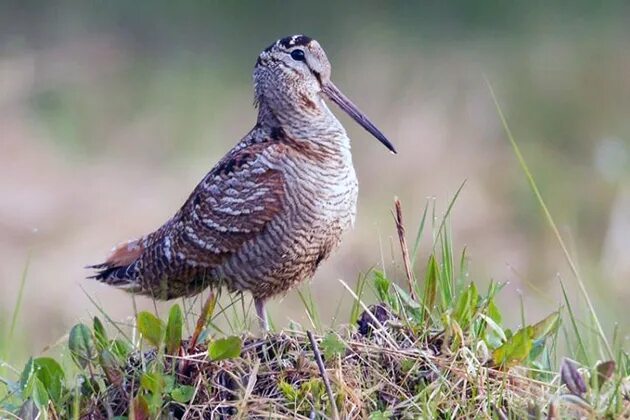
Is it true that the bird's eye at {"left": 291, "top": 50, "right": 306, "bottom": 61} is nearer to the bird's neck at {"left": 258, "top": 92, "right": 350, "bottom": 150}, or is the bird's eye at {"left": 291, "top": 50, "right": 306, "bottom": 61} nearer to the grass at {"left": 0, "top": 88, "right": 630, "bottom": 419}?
the bird's neck at {"left": 258, "top": 92, "right": 350, "bottom": 150}

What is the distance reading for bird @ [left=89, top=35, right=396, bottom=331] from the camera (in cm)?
516

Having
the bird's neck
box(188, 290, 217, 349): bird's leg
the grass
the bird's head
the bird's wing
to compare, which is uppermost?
the bird's head

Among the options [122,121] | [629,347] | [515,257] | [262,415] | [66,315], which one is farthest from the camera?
[122,121]

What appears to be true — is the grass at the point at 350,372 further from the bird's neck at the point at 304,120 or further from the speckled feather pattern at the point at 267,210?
the bird's neck at the point at 304,120

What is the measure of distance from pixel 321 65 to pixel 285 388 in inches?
72.6

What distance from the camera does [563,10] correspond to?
12.4 m

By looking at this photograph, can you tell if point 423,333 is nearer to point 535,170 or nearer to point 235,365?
point 235,365

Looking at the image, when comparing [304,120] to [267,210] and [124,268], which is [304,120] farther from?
[124,268]

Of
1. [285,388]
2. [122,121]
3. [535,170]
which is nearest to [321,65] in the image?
[285,388]

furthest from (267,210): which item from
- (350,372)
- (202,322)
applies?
(350,372)

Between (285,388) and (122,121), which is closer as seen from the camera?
(285,388)

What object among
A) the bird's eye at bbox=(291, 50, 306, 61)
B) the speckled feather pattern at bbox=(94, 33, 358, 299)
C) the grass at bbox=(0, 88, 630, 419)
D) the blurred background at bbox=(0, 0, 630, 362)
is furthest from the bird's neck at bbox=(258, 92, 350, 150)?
the blurred background at bbox=(0, 0, 630, 362)

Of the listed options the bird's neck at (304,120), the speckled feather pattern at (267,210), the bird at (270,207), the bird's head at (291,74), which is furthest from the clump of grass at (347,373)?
the bird's head at (291,74)

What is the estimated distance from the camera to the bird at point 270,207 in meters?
5.16
